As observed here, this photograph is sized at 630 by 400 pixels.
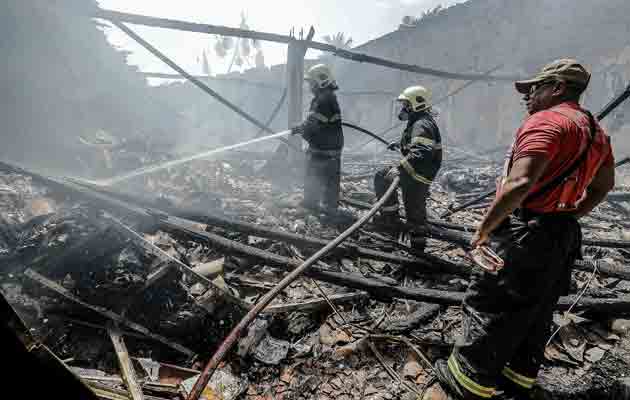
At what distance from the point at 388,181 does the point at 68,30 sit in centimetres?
1149

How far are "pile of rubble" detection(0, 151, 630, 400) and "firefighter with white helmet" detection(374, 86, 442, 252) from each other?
0.68 m

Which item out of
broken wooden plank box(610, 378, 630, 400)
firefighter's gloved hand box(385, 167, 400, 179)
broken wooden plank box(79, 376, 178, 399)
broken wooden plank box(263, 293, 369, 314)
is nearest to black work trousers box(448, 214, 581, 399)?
broken wooden plank box(610, 378, 630, 400)

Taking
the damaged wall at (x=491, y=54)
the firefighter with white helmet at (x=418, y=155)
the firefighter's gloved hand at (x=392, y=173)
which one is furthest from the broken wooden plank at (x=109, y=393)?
the damaged wall at (x=491, y=54)

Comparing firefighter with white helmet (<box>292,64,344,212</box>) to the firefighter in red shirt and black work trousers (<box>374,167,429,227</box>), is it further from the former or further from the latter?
the firefighter in red shirt

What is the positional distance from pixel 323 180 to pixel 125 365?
3659 mm

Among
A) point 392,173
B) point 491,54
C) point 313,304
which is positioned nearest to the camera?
point 313,304

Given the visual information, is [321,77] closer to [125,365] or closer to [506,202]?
[506,202]

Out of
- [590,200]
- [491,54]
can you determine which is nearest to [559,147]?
[590,200]

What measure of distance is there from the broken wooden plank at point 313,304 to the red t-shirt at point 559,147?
171 centimetres

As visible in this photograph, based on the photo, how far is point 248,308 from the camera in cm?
257

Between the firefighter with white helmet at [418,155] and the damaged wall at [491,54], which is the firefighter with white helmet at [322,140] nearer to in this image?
the firefighter with white helmet at [418,155]

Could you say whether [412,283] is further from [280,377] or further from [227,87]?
[227,87]

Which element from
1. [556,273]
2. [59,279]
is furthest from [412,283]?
[59,279]

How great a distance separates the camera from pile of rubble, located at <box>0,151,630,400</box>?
2.16m
